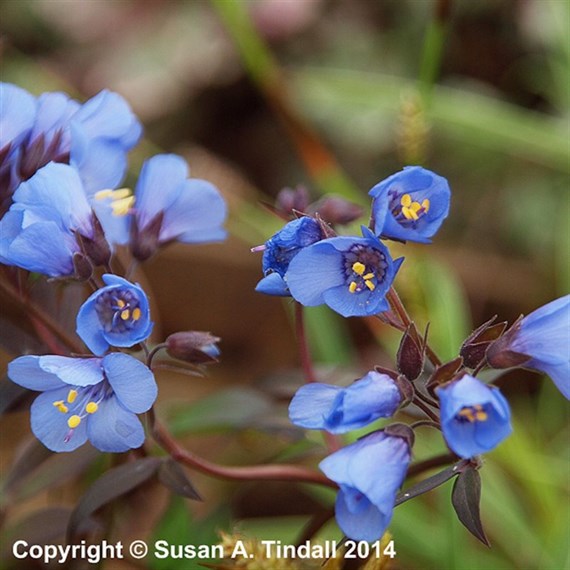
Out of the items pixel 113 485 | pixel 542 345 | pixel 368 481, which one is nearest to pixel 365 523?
pixel 368 481

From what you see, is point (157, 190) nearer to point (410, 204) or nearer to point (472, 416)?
point (410, 204)

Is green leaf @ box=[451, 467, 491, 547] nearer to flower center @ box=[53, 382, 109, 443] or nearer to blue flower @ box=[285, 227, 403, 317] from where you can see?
blue flower @ box=[285, 227, 403, 317]

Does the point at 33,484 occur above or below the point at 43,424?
below

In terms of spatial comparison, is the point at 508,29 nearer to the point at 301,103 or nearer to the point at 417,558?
the point at 301,103

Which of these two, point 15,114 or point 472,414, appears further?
point 15,114

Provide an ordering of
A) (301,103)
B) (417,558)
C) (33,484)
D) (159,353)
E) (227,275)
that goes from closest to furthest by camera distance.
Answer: (159,353) < (33,484) < (417,558) < (227,275) < (301,103)

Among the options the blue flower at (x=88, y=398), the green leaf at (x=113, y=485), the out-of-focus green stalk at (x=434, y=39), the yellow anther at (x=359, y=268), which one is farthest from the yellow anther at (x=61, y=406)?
the out-of-focus green stalk at (x=434, y=39)

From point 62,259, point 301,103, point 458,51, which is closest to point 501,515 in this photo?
point 62,259
